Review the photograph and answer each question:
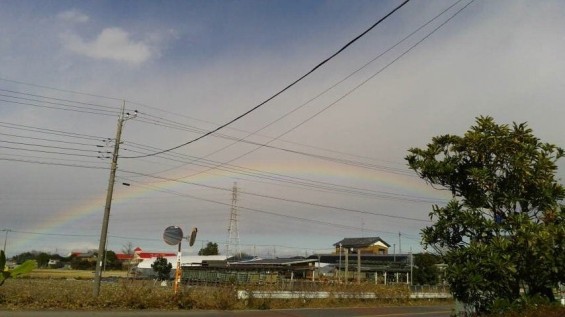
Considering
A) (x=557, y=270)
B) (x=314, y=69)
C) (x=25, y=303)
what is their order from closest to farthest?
(x=557, y=270)
(x=314, y=69)
(x=25, y=303)

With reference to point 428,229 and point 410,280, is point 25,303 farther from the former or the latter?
point 410,280

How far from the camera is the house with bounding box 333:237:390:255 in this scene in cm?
9881

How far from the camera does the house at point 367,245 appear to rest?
324 feet

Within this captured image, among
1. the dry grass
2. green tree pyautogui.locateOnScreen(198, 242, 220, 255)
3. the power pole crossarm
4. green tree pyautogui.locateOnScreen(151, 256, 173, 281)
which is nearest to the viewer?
the dry grass

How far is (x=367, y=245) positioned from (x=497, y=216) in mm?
90307

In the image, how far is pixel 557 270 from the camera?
9375mm

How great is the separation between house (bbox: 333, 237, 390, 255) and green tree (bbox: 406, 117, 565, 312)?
8887 centimetres

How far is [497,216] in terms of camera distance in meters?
10.7

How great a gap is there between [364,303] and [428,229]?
86.6ft

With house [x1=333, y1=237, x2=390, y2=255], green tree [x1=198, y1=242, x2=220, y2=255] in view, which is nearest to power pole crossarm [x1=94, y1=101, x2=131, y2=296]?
house [x1=333, y1=237, x2=390, y2=255]

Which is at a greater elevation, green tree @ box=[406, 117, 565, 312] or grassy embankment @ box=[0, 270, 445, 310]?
green tree @ box=[406, 117, 565, 312]

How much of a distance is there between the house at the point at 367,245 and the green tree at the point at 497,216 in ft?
292

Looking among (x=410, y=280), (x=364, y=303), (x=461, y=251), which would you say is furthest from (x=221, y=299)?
(x=410, y=280)

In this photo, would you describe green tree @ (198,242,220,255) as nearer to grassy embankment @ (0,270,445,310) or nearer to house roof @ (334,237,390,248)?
house roof @ (334,237,390,248)
